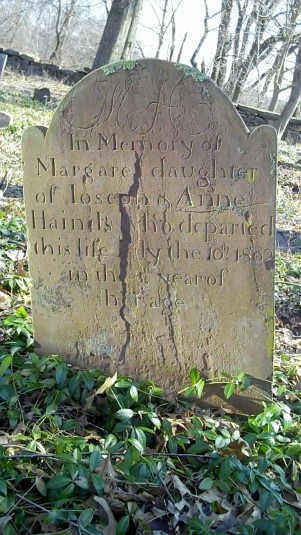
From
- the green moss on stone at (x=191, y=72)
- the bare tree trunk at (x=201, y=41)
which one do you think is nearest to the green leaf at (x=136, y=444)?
the green moss on stone at (x=191, y=72)

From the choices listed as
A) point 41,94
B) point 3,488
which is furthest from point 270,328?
point 41,94

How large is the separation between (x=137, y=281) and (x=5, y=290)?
135cm

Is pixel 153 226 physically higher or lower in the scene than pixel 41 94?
lower

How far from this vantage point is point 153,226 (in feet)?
10.1

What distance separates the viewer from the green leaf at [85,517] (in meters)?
2.29

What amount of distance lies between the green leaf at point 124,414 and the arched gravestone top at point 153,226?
0.45 metres

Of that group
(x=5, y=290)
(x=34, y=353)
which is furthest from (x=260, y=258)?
(x=5, y=290)

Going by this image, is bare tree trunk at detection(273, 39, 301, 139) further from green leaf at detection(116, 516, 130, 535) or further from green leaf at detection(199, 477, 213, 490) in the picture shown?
green leaf at detection(116, 516, 130, 535)

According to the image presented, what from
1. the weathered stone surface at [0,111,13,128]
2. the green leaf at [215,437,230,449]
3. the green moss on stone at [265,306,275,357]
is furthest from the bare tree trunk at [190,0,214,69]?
the green leaf at [215,437,230,449]

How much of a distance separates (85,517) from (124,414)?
25.2 inches

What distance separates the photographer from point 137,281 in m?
3.19

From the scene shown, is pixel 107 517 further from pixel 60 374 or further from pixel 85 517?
pixel 60 374

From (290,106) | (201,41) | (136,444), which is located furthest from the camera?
(201,41)

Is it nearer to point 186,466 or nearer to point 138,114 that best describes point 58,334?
point 186,466
